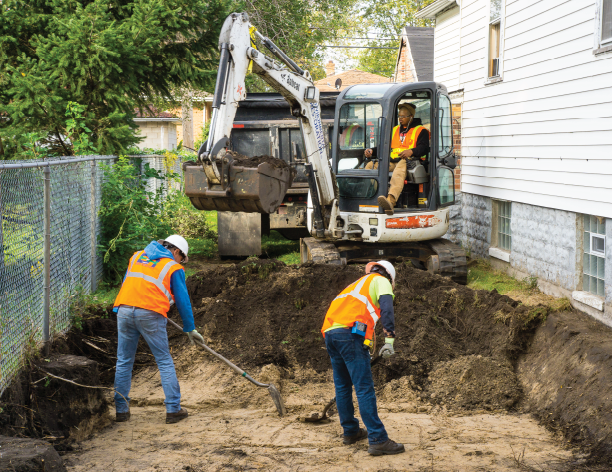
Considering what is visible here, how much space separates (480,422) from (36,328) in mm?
4221

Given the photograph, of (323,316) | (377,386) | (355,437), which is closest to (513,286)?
(323,316)

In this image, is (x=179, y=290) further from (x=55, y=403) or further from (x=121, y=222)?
(x=121, y=222)

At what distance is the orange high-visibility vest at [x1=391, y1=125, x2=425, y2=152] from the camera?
10.3 m

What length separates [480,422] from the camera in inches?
231

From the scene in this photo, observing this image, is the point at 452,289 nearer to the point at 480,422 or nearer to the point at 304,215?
the point at 480,422

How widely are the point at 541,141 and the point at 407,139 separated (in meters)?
2.05

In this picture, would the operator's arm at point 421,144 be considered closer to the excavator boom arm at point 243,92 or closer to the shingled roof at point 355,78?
the excavator boom arm at point 243,92

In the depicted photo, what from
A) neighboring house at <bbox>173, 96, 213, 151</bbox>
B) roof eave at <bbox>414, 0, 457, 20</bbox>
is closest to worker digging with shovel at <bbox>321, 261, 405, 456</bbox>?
roof eave at <bbox>414, 0, 457, 20</bbox>

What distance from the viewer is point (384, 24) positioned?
46.7 m

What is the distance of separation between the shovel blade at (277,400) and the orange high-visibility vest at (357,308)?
4.16 feet

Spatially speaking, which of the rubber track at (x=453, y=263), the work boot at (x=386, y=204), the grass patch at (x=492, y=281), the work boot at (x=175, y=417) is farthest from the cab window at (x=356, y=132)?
the work boot at (x=175, y=417)

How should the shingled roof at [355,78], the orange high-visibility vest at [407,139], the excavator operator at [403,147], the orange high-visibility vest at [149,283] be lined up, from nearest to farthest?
the orange high-visibility vest at [149,283], the excavator operator at [403,147], the orange high-visibility vest at [407,139], the shingled roof at [355,78]

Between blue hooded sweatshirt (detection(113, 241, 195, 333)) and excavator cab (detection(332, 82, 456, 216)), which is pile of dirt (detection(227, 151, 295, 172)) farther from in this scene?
excavator cab (detection(332, 82, 456, 216))

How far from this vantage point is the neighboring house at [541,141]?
25.9 ft
